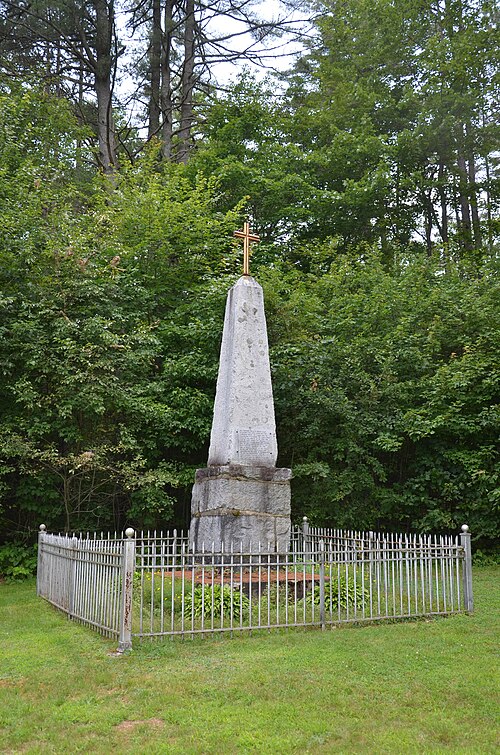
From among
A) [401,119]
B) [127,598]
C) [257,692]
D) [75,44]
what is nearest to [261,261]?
[401,119]

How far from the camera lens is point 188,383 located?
14.1m

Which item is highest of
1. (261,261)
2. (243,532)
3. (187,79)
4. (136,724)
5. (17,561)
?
(187,79)

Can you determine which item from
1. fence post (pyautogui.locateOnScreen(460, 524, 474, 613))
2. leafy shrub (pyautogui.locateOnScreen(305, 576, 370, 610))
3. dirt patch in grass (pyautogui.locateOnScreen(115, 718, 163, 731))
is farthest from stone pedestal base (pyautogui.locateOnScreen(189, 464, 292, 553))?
dirt patch in grass (pyautogui.locateOnScreen(115, 718, 163, 731))

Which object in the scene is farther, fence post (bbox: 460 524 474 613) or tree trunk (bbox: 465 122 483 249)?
tree trunk (bbox: 465 122 483 249)

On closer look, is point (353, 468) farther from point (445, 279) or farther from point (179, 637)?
point (179, 637)

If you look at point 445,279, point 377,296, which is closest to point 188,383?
point 377,296

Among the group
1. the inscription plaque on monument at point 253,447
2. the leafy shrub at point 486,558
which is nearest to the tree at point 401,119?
the leafy shrub at point 486,558

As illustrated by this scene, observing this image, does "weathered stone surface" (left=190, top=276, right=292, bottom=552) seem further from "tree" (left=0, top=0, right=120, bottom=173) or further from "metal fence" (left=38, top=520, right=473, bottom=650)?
"tree" (left=0, top=0, right=120, bottom=173)

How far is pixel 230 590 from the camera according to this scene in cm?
754

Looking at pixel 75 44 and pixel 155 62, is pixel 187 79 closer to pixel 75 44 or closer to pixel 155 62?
pixel 155 62

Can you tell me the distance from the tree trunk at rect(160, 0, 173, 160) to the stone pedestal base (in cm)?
1512

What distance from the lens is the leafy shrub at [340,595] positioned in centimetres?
805

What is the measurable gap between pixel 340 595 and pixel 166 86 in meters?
18.8

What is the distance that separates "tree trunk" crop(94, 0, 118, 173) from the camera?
2056 centimetres
